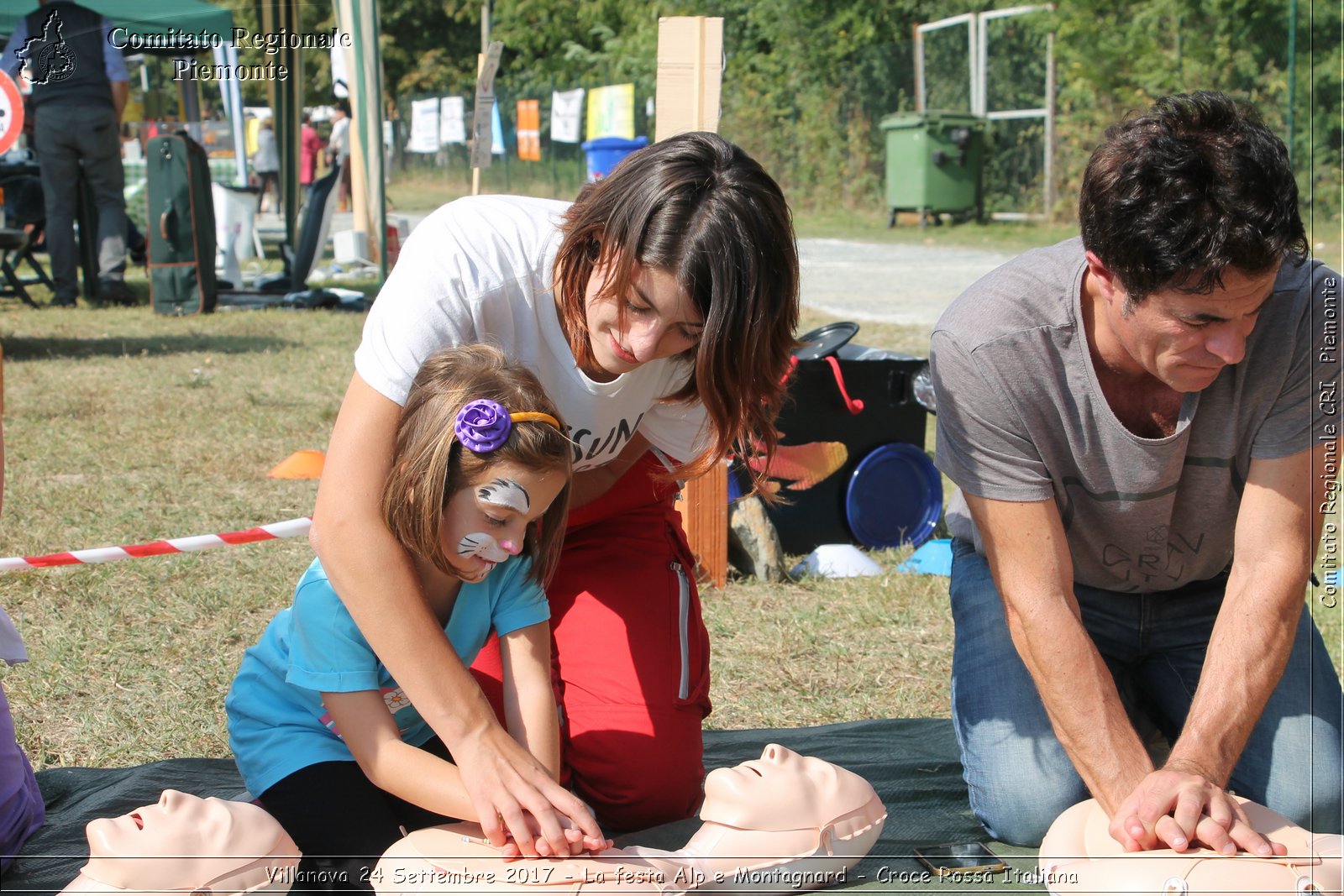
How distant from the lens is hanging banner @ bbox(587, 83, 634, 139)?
13.4m

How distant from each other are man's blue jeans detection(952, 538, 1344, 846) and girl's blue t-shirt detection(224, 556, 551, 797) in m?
A: 0.84

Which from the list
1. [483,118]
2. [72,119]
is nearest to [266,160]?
[72,119]

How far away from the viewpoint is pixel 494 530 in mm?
1771

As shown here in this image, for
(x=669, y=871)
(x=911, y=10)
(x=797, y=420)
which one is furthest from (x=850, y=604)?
(x=911, y=10)

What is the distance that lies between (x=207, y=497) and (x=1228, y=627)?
3.70 m

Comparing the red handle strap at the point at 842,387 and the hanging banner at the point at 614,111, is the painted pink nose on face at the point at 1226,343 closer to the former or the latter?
the red handle strap at the point at 842,387

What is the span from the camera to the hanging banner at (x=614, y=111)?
44.1 ft

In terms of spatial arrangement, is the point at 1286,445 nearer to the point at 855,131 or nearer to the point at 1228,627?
the point at 1228,627

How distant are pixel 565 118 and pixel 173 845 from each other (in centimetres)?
1693

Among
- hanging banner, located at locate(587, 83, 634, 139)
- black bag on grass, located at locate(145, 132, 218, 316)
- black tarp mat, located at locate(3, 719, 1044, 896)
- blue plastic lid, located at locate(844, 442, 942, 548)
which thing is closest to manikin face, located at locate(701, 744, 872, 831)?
black tarp mat, located at locate(3, 719, 1044, 896)

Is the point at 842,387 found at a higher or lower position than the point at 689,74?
lower

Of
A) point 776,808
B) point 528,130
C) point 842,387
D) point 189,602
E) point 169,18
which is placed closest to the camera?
point 776,808

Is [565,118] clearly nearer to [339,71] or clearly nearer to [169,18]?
[339,71]

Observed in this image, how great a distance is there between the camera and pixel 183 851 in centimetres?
157
